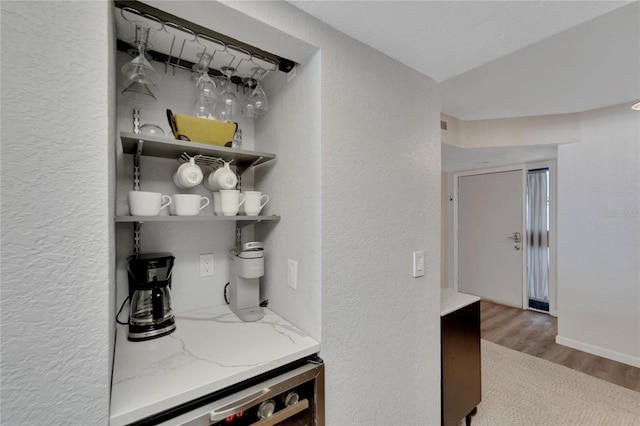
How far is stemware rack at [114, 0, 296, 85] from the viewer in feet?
3.18

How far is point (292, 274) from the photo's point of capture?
1268 mm

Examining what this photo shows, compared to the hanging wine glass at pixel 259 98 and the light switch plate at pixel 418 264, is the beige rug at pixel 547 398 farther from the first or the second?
the hanging wine glass at pixel 259 98

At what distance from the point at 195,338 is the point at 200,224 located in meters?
0.55

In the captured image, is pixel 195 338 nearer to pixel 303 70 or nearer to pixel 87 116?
pixel 87 116

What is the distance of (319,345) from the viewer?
1.09 metres

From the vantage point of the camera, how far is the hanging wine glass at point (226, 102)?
1.33 meters

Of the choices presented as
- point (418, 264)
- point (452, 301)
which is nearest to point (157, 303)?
point (418, 264)

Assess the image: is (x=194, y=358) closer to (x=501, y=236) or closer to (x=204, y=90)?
(x=204, y=90)

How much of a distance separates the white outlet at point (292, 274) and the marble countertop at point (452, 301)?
0.90m

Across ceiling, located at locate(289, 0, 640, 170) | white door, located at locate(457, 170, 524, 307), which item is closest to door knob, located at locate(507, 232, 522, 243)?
white door, located at locate(457, 170, 524, 307)

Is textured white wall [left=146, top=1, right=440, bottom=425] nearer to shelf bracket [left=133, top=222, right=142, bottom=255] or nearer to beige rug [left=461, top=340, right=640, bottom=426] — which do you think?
shelf bracket [left=133, top=222, right=142, bottom=255]

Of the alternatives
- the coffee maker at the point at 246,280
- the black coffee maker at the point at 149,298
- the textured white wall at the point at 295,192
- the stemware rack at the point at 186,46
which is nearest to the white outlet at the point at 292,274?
the textured white wall at the point at 295,192

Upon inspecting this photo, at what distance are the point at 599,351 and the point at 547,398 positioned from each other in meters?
1.16

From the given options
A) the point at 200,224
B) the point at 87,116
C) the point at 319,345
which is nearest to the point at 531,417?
the point at 319,345
